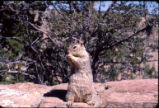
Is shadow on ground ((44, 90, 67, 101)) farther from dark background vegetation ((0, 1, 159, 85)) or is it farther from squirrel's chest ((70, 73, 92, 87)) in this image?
dark background vegetation ((0, 1, 159, 85))

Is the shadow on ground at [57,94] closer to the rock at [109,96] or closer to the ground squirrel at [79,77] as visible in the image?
the rock at [109,96]

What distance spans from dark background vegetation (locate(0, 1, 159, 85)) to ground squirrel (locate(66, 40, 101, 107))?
11.6 ft

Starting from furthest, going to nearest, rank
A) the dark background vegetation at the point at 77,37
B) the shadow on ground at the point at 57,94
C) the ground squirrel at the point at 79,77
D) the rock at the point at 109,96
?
the dark background vegetation at the point at 77,37
the shadow on ground at the point at 57,94
the rock at the point at 109,96
the ground squirrel at the point at 79,77

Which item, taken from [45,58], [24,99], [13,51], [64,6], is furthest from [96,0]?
[24,99]

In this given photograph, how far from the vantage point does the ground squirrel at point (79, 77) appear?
5238 millimetres

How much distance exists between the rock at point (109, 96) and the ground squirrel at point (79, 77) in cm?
17

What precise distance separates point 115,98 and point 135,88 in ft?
2.93

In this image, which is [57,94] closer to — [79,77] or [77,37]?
[79,77]

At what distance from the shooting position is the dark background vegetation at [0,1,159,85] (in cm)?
913

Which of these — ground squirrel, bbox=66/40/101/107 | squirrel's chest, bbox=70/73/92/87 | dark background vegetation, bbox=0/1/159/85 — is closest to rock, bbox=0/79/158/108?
ground squirrel, bbox=66/40/101/107

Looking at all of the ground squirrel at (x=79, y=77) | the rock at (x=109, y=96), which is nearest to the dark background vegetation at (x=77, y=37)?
the rock at (x=109, y=96)

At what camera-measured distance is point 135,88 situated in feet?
21.7

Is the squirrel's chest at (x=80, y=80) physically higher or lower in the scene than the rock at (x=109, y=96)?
higher

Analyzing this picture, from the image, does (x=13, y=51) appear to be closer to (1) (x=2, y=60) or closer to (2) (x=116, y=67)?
(1) (x=2, y=60)
